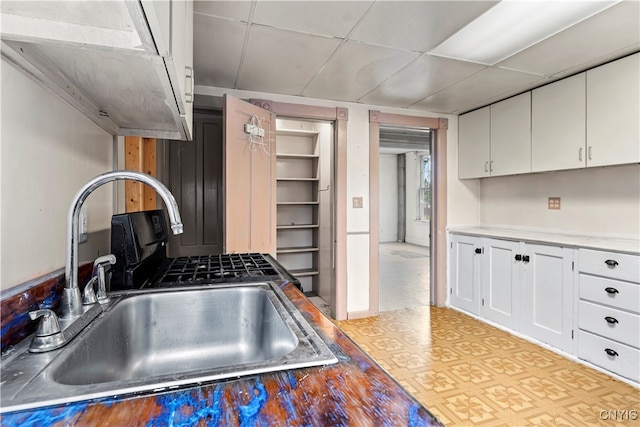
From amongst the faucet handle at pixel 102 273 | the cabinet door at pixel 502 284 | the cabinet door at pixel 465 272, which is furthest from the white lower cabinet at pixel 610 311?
the faucet handle at pixel 102 273

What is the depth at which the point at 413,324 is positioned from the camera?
3.13 meters

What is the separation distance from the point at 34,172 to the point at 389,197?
29.5 ft

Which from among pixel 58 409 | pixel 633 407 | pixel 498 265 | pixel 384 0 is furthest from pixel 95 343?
pixel 498 265

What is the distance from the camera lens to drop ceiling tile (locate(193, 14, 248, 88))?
188cm

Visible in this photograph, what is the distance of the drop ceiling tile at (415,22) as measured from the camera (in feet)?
5.57

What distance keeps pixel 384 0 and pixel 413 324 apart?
2.75 metres

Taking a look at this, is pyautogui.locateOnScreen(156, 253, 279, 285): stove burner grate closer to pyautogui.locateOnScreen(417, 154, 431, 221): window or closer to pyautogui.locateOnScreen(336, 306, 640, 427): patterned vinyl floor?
pyautogui.locateOnScreen(336, 306, 640, 427): patterned vinyl floor

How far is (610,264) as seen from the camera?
216 centimetres

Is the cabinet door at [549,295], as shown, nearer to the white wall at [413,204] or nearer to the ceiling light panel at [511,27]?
the ceiling light panel at [511,27]

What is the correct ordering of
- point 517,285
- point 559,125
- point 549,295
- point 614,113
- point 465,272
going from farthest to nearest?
point 465,272, point 517,285, point 559,125, point 549,295, point 614,113

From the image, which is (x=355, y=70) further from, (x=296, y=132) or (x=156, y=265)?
(x=156, y=265)

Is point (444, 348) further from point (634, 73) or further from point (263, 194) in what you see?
point (634, 73)
